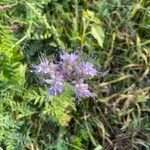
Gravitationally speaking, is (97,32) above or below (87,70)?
above

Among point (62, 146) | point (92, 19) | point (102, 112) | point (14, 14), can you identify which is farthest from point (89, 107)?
point (14, 14)

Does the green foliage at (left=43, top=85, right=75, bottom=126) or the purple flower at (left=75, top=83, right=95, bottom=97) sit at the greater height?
the purple flower at (left=75, top=83, right=95, bottom=97)

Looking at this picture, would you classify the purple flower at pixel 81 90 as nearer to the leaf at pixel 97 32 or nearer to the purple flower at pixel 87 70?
the purple flower at pixel 87 70

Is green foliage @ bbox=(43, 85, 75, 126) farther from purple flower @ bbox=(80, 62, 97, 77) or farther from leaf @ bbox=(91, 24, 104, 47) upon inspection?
leaf @ bbox=(91, 24, 104, 47)

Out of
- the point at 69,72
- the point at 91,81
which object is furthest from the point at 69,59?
the point at 91,81

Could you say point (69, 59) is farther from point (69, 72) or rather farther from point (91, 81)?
point (91, 81)

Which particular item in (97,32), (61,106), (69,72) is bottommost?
(61,106)

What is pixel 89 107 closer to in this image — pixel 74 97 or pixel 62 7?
pixel 74 97

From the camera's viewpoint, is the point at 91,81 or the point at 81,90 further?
the point at 91,81

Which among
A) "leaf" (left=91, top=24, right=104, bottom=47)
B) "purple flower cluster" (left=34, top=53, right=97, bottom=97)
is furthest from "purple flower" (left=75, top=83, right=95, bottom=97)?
"leaf" (left=91, top=24, right=104, bottom=47)
